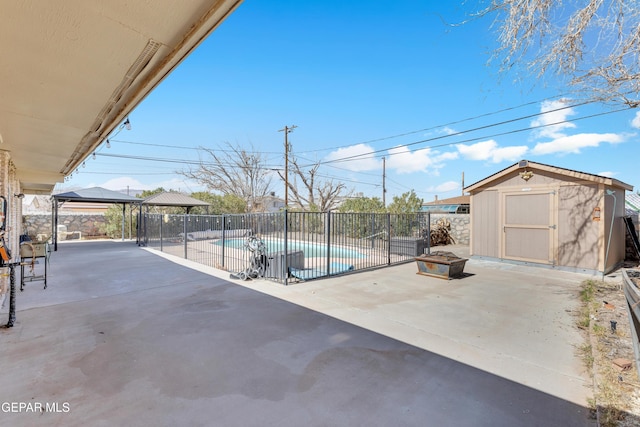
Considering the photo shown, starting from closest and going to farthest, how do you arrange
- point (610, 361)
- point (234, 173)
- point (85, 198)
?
point (610, 361) < point (85, 198) < point (234, 173)

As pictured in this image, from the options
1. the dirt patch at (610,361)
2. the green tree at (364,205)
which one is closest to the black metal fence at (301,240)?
the dirt patch at (610,361)

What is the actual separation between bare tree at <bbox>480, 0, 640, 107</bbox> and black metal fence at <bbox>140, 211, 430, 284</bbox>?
436cm

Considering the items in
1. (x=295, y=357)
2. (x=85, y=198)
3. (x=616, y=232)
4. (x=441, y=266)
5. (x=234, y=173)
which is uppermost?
(x=234, y=173)

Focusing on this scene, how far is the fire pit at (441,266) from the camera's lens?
615 centimetres

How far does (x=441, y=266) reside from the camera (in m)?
6.23

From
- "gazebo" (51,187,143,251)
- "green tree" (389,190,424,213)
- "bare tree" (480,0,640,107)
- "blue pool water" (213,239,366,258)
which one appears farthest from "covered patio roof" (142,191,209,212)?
"bare tree" (480,0,640,107)

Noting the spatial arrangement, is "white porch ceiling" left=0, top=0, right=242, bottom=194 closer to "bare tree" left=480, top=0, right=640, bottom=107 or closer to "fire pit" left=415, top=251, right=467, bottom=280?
"bare tree" left=480, top=0, right=640, bottom=107

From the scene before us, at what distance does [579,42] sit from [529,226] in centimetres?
511

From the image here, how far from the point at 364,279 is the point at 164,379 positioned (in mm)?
4482

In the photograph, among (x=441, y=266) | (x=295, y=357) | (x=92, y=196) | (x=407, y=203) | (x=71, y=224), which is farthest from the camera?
(x=71, y=224)

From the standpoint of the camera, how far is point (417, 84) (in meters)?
11.6

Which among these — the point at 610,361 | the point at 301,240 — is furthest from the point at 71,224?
the point at 610,361

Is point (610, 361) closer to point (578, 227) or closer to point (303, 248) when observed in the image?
point (578, 227)

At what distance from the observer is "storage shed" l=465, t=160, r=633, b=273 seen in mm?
6645
